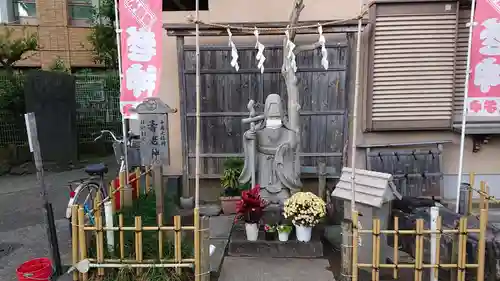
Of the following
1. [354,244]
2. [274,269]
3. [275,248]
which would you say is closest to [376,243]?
[354,244]

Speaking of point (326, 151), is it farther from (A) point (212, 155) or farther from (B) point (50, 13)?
(B) point (50, 13)

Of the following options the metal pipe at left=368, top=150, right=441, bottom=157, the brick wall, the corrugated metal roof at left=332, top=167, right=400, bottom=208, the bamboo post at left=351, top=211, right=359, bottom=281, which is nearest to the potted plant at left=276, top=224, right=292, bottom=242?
the corrugated metal roof at left=332, top=167, right=400, bottom=208

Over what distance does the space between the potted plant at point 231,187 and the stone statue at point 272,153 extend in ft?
3.41

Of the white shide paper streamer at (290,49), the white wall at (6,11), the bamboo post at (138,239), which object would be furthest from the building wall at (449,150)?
the white wall at (6,11)

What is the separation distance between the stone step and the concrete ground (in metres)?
2.52

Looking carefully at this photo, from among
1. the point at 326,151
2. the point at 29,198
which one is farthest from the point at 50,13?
the point at 326,151

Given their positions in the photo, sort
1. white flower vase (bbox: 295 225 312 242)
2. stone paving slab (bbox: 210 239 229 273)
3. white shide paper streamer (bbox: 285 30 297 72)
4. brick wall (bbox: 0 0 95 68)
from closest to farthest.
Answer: stone paving slab (bbox: 210 239 229 273)
white flower vase (bbox: 295 225 312 242)
white shide paper streamer (bbox: 285 30 297 72)
brick wall (bbox: 0 0 95 68)

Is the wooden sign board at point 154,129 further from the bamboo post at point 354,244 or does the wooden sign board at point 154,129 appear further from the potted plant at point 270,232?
the bamboo post at point 354,244

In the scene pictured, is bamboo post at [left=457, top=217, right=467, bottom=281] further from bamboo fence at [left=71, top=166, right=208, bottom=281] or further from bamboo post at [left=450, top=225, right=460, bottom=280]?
bamboo fence at [left=71, top=166, right=208, bottom=281]

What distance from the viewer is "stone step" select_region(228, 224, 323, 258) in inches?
230

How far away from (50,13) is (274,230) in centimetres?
1663

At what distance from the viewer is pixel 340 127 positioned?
8500mm

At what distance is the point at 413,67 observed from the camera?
8.12 metres

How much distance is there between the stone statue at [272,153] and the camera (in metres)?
6.73
